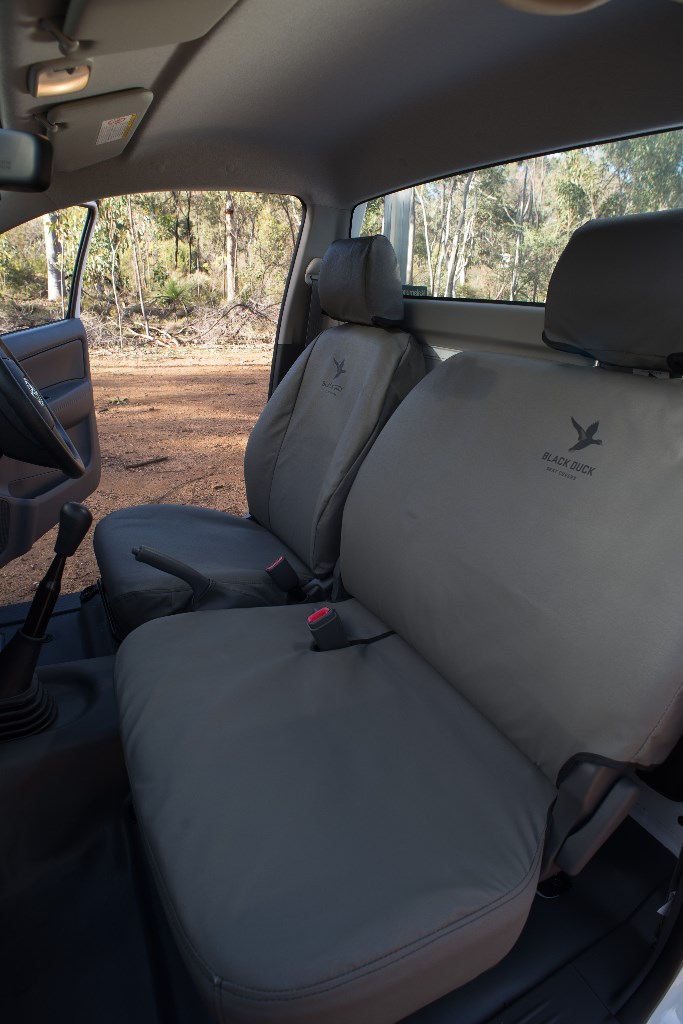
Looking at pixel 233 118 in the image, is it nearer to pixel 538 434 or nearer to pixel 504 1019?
pixel 538 434

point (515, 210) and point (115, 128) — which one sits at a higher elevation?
point (115, 128)

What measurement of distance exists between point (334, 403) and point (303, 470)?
0.21 meters

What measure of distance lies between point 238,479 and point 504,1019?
3691mm

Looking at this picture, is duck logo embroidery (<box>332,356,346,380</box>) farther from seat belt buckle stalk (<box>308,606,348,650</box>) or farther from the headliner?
seat belt buckle stalk (<box>308,606,348,650</box>)

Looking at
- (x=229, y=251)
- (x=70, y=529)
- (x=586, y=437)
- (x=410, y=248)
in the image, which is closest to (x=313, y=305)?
(x=410, y=248)

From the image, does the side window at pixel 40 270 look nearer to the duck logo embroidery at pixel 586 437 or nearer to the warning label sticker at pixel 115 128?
the warning label sticker at pixel 115 128

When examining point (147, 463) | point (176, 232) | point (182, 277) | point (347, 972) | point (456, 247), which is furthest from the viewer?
point (182, 277)

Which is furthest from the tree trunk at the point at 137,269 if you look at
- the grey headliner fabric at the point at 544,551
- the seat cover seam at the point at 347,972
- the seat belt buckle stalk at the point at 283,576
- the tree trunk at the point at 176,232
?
the seat cover seam at the point at 347,972

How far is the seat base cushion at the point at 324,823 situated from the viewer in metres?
0.71

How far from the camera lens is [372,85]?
1.63 m

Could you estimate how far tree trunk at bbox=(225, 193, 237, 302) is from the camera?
510 cm

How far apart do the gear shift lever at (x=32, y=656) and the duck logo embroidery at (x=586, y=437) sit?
920 mm

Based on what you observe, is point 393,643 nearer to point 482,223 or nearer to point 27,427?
Result: point 27,427

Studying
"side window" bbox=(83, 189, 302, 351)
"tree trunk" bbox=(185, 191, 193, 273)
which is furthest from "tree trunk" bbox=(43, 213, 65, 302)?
"tree trunk" bbox=(185, 191, 193, 273)
